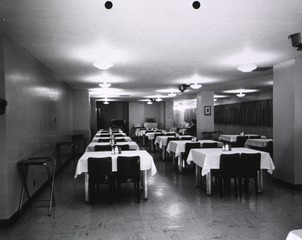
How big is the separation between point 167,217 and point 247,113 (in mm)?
10192

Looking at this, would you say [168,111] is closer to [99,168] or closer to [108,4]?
[99,168]

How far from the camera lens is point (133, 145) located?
6.52 meters

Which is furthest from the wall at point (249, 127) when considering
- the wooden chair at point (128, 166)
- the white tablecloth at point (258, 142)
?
the wooden chair at point (128, 166)

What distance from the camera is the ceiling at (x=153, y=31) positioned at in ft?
9.05

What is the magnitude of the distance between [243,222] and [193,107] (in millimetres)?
16189

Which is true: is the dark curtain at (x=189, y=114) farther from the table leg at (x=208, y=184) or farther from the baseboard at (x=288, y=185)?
the table leg at (x=208, y=184)

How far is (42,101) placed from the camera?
5.40 meters

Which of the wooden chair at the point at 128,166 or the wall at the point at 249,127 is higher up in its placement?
the wall at the point at 249,127

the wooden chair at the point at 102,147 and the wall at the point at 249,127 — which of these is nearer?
the wooden chair at the point at 102,147

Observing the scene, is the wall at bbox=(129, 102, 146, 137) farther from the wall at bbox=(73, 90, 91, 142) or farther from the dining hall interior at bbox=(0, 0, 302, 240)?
the dining hall interior at bbox=(0, 0, 302, 240)

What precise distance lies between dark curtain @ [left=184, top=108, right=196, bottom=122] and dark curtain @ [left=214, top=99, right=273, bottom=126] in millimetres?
2595

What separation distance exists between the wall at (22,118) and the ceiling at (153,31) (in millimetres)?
254

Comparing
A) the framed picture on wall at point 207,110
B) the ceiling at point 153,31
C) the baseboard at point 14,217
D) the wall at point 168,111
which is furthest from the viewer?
the wall at point 168,111

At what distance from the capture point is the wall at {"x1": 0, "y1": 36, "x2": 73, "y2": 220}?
11.7ft
